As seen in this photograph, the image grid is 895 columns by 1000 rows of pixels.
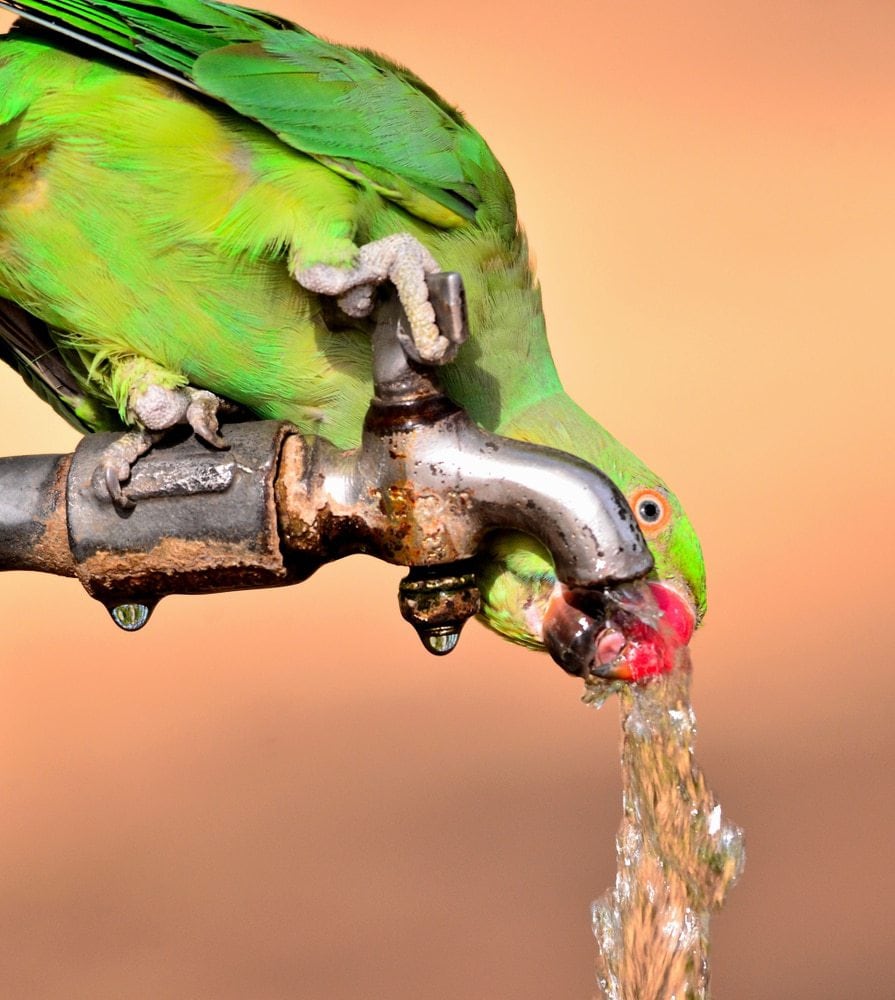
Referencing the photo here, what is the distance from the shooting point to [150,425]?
245 centimetres

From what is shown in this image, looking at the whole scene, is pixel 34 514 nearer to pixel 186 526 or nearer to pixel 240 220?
pixel 186 526

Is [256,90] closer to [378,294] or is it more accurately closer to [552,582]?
[378,294]

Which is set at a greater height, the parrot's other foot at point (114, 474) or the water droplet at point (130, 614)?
the parrot's other foot at point (114, 474)

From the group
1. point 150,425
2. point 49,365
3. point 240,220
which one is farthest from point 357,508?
point 49,365

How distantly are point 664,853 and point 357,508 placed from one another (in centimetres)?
72

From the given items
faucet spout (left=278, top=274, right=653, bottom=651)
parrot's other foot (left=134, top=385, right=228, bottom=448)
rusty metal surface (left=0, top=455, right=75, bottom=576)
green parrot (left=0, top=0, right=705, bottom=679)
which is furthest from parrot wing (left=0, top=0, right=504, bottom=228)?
rusty metal surface (left=0, top=455, right=75, bottom=576)

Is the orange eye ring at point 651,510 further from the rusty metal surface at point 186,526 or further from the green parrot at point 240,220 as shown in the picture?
the rusty metal surface at point 186,526

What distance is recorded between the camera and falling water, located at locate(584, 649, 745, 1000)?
2.36 meters

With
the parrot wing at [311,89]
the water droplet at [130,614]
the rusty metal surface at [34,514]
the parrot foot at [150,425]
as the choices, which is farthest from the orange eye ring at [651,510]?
the rusty metal surface at [34,514]

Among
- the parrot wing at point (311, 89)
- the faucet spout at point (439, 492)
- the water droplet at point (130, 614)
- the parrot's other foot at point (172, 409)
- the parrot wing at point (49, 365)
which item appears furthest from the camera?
the parrot wing at point (49, 365)

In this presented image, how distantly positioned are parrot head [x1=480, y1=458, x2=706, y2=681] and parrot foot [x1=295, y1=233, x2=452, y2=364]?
1.21 feet

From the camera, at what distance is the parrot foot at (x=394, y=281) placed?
83.1 inches

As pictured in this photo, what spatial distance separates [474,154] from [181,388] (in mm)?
624

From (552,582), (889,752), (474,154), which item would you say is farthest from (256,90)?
(889,752)
